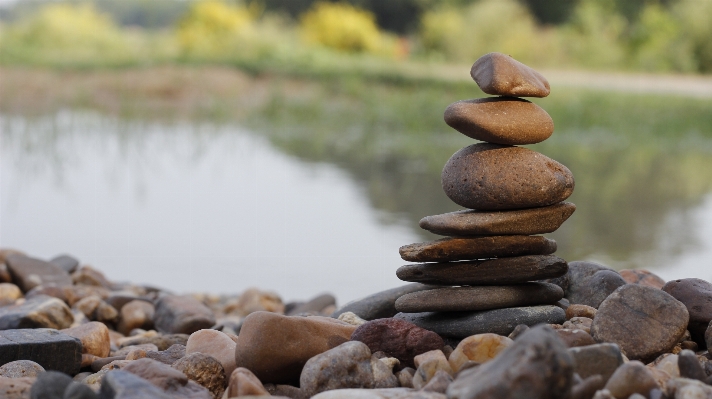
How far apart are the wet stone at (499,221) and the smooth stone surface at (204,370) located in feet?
3.33

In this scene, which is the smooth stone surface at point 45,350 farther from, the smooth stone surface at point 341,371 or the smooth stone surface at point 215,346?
the smooth stone surface at point 341,371

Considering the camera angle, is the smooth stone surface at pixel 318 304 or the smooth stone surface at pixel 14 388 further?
the smooth stone surface at pixel 318 304

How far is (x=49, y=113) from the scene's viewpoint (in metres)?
13.3

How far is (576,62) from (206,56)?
10.6 metres

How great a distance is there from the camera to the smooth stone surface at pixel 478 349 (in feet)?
8.43

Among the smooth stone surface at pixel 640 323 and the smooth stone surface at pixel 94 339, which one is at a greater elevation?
the smooth stone surface at pixel 640 323

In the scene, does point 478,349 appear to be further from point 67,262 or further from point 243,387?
point 67,262

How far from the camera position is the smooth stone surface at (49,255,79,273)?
574cm

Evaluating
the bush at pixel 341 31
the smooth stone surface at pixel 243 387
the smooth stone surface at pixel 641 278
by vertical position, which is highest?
the bush at pixel 341 31

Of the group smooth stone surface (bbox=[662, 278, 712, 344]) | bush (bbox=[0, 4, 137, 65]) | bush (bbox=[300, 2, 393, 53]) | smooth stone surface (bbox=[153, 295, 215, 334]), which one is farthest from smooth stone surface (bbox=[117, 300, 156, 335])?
bush (bbox=[300, 2, 393, 53])

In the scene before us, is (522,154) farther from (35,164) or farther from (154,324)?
(35,164)

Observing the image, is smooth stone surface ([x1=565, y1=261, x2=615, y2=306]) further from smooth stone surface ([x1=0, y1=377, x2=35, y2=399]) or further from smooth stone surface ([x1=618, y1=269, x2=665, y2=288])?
smooth stone surface ([x1=0, y1=377, x2=35, y2=399])

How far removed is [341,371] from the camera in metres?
2.52

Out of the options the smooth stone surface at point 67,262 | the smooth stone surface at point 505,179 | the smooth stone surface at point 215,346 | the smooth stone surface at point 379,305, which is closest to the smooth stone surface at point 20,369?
the smooth stone surface at point 215,346
